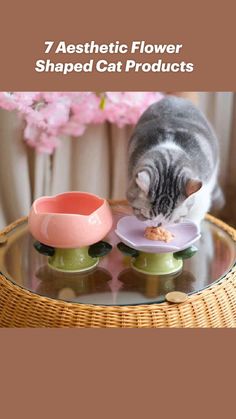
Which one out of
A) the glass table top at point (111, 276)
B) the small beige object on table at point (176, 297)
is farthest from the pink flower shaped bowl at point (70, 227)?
the small beige object on table at point (176, 297)

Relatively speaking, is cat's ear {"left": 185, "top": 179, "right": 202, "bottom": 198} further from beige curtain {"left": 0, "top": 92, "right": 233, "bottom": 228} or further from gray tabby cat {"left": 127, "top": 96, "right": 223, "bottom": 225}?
beige curtain {"left": 0, "top": 92, "right": 233, "bottom": 228}

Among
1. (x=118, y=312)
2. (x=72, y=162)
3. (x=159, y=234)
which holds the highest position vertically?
(x=72, y=162)

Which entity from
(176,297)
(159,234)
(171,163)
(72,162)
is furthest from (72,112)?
(176,297)

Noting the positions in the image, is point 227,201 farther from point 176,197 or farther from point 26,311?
point 26,311

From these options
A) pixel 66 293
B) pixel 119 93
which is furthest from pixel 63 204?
pixel 119 93

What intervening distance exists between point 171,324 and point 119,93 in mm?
850

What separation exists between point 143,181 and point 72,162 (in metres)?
0.66

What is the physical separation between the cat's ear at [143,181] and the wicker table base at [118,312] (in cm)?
25

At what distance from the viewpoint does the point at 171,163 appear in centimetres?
124

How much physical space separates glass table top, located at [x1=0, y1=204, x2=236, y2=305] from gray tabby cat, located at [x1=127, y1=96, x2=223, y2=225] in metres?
0.11

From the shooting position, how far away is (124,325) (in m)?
1.02

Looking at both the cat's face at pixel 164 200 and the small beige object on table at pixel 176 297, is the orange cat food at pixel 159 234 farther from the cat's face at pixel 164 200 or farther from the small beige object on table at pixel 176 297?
the small beige object on table at pixel 176 297

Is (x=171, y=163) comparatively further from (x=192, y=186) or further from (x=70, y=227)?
(x=70, y=227)

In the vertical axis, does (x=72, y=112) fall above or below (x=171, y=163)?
above
